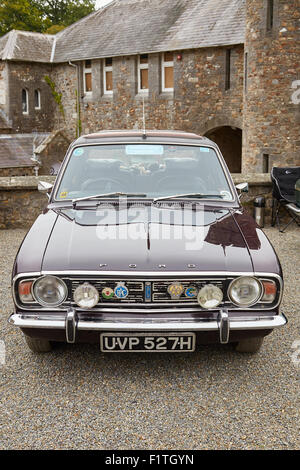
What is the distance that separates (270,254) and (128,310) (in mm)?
1106

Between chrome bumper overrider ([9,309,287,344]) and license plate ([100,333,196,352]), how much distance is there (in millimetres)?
60

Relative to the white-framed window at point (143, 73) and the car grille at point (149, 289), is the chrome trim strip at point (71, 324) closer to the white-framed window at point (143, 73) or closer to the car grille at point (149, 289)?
the car grille at point (149, 289)

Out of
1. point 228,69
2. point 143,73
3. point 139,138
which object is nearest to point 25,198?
point 139,138

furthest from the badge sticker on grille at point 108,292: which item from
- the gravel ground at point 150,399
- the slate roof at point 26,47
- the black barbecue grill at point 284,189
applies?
the slate roof at point 26,47

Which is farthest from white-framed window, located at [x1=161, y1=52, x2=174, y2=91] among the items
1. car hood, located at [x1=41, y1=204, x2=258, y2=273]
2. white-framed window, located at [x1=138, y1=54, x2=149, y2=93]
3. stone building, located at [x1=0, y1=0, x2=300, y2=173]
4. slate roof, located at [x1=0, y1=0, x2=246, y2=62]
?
car hood, located at [x1=41, y1=204, x2=258, y2=273]

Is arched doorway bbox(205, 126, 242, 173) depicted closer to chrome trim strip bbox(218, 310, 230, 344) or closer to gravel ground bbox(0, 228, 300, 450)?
gravel ground bbox(0, 228, 300, 450)

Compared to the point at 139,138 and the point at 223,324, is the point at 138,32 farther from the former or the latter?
the point at 223,324

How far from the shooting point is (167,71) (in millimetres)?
26953

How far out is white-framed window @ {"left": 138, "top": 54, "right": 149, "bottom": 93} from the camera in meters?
27.7

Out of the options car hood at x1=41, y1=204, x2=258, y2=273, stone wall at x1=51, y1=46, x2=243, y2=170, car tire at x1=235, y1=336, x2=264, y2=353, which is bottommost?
car tire at x1=235, y1=336, x2=264, y2=353

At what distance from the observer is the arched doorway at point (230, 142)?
26281 mm

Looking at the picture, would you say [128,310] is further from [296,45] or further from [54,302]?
[296,45]

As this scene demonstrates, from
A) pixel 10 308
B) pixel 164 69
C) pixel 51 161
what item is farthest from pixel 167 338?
pixel 51 161

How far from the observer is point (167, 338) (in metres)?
3.64
